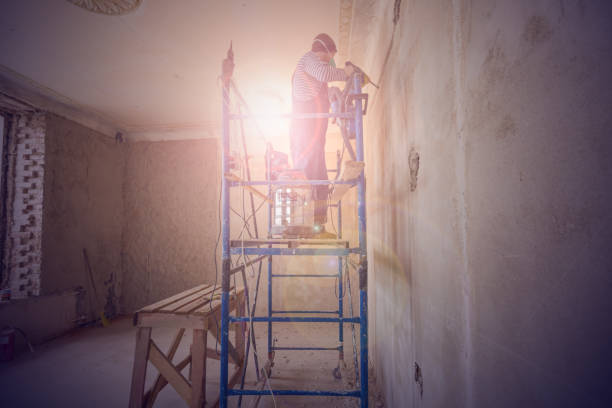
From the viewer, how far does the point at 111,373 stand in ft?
9.46

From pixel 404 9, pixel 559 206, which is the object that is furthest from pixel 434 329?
pixel 404 9

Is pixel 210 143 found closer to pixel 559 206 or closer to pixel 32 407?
pixel 32 407

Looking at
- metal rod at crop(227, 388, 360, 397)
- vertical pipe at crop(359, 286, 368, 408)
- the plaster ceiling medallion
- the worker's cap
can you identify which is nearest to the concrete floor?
metal rod at crop(227, 388, 360, 397)

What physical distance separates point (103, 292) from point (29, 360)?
1566mm

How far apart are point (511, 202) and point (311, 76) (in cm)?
205

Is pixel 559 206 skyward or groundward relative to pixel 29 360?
skyward

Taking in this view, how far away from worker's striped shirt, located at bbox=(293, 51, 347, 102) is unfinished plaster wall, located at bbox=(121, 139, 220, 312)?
10.7 ft

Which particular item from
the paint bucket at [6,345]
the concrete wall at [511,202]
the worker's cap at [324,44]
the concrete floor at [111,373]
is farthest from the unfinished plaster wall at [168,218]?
the concrete wall at [511,202]

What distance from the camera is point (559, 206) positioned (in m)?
0.49

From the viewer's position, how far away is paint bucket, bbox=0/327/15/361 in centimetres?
317

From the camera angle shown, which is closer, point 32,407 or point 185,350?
point 32,407

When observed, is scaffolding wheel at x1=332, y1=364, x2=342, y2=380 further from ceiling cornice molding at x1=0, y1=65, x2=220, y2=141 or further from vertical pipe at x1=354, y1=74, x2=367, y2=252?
ceiling cornice molding at x1=0, y1=65, x2=220, y2=141

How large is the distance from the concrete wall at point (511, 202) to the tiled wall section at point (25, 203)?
522 centimetres

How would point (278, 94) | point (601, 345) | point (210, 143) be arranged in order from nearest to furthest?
point (601, 345), point (278, 94), point (210, 143)
